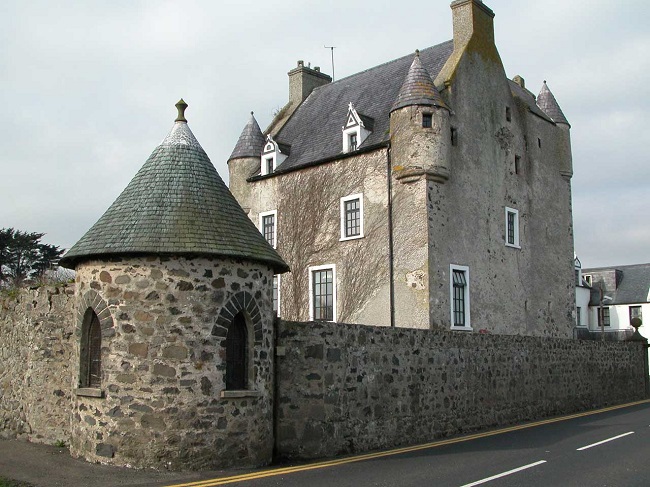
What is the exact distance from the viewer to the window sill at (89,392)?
455 inches

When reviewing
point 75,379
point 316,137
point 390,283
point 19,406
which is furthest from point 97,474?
point 316,137

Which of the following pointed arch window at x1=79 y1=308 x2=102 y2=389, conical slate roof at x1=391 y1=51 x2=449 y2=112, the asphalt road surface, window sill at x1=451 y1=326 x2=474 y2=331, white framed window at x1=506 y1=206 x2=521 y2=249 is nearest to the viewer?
the asphalt road surface

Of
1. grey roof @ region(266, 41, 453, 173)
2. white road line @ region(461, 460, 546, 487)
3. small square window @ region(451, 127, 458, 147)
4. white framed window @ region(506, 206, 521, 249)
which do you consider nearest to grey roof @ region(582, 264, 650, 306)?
white framed window @ region(506, 206, 521, 249)

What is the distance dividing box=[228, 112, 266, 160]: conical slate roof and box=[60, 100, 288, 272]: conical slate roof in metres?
17.4

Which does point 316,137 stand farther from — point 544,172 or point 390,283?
point 544,172

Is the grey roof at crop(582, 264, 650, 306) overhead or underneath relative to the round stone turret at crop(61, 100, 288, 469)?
overhead

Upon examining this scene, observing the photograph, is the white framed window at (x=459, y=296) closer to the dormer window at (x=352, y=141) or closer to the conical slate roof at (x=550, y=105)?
the dormer window at (x=352, y=141)

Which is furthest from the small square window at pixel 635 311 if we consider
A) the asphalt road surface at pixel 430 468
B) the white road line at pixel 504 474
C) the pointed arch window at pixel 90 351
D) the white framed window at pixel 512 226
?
the pointed arch window at pixel 90 351

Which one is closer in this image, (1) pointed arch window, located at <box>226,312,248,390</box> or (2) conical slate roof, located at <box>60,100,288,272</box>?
(2) conical slate roof, located at <box>60,100,288,272</box>

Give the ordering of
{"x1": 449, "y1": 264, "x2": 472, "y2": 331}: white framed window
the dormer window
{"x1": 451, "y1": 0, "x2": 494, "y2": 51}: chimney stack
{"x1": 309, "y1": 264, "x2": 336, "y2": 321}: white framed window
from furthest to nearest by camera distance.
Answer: {"x1": 451, "y1": 0, "x2": 494, "y2": 51}: chimney stack, the dormer window, {"x1": 309, "y1": 264, "x2": 336, "y2": 321}: white framed window, {"x1": 449, "y1": 264, "x2": 472, "y2": 331}: white framed window

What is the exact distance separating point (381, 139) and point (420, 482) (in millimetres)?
17067

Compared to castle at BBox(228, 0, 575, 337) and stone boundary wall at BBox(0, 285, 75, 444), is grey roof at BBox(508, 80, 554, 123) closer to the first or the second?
castle at BBox(228, 0, 575, 337)

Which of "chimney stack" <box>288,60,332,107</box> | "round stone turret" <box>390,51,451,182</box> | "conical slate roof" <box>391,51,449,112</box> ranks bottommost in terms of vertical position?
"round stone turret" <box>390,51,451,182</box>

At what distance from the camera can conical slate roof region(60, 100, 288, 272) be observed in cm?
1169
